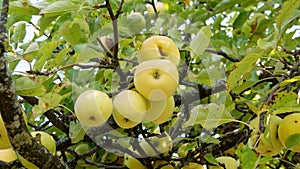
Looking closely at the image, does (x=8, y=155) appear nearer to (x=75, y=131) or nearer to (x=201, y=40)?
(x=75, y=131)

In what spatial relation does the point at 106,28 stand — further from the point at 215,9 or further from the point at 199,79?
the point at 215,9

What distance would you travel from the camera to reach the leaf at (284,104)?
1091 mm

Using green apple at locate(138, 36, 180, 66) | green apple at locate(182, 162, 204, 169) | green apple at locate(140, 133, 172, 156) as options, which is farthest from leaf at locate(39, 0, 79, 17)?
green apple at locate(182, 162, 204, 169)

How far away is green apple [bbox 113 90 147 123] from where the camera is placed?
1.15 meters

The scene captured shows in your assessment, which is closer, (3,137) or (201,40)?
(3,137)

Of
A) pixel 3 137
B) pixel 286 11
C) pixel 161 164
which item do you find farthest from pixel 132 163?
pixel 286 11

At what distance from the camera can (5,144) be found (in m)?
1.11

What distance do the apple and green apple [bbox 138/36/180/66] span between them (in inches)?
12.8

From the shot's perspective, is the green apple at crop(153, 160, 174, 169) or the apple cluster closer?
the apple cluster

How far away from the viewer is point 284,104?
3.64ft

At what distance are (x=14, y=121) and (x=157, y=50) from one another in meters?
0.42

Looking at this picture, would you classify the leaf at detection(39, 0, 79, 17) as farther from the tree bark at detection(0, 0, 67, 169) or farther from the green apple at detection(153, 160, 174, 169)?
the green apple at detection(153, 160, 174, 169)

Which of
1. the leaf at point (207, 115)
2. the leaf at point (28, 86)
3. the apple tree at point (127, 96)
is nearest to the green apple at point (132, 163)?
the apple tree at point (127, 96)

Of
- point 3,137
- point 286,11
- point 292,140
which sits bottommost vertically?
point 292,140
